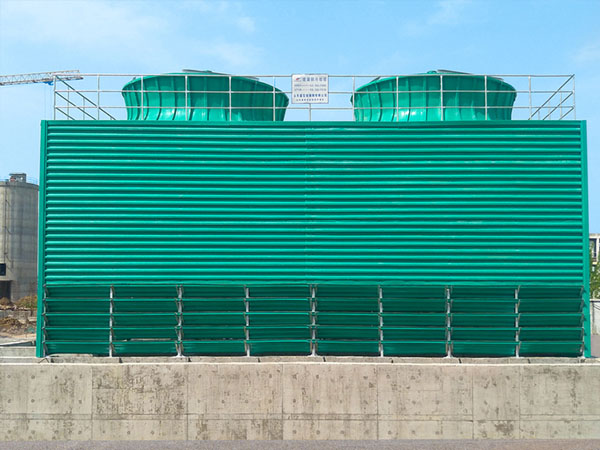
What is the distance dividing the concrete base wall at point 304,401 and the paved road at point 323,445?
87 cm

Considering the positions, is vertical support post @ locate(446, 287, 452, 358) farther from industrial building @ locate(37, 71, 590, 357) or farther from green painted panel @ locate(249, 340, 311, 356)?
green painted panel @ locate(249, 340, 311, 356)

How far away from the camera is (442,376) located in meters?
14.1

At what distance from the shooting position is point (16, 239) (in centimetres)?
6238

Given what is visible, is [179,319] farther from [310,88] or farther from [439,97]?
[439,97]

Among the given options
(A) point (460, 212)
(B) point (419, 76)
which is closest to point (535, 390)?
(A) point (460, 212)

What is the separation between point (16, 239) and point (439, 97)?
58.0 meters

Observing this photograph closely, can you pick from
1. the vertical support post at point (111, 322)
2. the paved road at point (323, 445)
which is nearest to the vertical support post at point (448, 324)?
the paved road at point (323, 445)

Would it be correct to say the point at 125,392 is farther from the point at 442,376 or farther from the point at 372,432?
the point at 442,376

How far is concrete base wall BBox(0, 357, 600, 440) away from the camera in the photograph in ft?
46.0

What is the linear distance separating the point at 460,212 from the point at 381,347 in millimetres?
4223

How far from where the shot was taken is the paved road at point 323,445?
1235 centimetres

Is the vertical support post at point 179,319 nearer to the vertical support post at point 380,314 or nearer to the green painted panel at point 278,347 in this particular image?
the green painted panel at point 278,347

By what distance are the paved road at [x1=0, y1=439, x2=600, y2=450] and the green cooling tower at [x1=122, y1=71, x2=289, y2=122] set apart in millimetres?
8811

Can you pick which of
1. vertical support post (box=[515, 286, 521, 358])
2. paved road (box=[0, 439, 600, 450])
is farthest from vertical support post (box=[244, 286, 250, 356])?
vertical support post (box=[515, 286, 521, 358])
